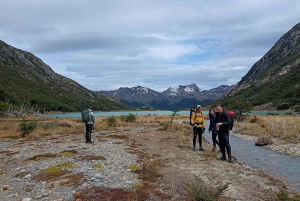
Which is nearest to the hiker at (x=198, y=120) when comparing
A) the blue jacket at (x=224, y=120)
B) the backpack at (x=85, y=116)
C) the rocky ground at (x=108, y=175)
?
the rocky ground at (x=108, y=175)

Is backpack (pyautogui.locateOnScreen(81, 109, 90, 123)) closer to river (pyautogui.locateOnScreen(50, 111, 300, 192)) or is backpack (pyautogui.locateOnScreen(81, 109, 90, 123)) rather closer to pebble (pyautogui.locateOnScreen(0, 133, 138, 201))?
pebble (pyautogui.locateOnScreen(0, 133, 138, 201))

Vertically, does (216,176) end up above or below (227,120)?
below

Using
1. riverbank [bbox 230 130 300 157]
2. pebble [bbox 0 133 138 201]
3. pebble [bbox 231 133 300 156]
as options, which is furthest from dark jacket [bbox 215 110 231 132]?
pebble [bbox 231 133 300 156]

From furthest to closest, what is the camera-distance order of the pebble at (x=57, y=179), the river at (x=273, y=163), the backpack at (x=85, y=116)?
the backpack at (x=85, y=116)
the river at (x=273, y=163)
the pebble at (x=57, y=179)

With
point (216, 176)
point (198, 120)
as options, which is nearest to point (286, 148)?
point (198, 120)

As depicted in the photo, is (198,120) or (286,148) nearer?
(198,120)

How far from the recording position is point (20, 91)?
182375 mm

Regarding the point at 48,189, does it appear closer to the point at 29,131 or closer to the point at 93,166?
the point at 93,166

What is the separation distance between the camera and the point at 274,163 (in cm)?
1339

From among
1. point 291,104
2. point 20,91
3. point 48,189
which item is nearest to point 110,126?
point 48,189

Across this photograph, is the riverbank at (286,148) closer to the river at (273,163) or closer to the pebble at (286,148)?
the pebble at (286,148)

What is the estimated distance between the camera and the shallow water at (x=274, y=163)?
10.5 meters

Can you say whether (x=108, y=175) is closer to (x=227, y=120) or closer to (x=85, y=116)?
(x=227, y=120)

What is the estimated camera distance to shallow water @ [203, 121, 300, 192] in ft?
34.5
